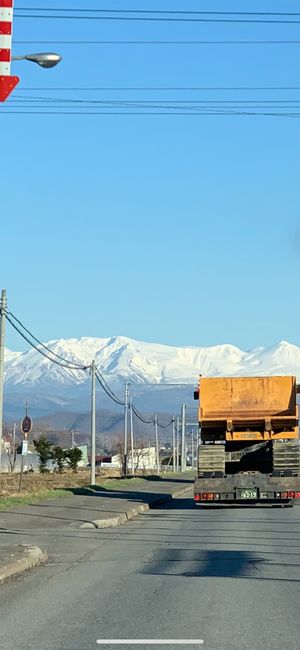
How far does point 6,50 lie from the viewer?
35.7 feet

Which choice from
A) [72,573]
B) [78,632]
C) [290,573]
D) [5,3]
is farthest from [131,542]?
[5,3]

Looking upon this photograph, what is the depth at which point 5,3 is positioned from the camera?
10.8 meters

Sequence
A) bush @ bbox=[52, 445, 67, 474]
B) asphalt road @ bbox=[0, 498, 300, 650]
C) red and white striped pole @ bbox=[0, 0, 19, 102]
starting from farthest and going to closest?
1. bush @ bbox=[52, 445, 67, 474]
2. red and white striped pole @ bbox=[0, 0, 19, 102]
3. asphalt road @ bbox=[0, 498, 300, 650]

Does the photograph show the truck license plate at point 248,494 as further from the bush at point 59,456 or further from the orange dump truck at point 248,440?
the bush at point 59,456

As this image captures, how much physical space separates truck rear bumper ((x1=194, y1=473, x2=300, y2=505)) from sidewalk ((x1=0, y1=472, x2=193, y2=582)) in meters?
2.04

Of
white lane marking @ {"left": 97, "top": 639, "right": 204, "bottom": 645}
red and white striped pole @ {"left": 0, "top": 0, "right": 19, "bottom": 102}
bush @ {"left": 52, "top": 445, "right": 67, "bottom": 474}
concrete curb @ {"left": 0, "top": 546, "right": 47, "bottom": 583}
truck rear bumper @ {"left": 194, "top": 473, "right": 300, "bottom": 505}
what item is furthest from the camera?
bush @ {"left": 52, "top": 445, "right": 67, "bottom": 474}

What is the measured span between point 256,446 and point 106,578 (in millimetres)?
15694

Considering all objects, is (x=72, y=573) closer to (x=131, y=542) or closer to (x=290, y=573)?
(x=290, y=573)

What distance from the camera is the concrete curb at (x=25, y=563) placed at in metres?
11.8

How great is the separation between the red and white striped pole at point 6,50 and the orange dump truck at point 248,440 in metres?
16.7

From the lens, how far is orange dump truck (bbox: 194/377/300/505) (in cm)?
2558

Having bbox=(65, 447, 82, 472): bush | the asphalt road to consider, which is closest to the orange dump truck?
the asphalt road

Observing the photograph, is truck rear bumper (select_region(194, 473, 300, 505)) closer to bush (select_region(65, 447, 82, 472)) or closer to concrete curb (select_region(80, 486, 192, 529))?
concrete curb (select_region(80, 486, 192, 529))

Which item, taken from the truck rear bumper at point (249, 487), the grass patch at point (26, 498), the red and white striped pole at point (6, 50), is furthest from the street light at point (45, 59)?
the truck rear bumper at point (249, 487)
